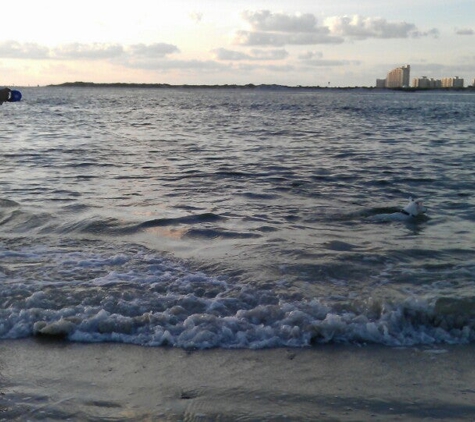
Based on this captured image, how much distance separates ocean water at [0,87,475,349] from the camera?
614cm

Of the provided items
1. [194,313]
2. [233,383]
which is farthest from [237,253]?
[233,383]

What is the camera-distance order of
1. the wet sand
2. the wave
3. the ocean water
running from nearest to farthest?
1. the wet sand
2. the wave
3. the ocean water

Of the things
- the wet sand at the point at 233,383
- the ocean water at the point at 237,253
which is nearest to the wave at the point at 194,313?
the ocean water at the point at 237,253

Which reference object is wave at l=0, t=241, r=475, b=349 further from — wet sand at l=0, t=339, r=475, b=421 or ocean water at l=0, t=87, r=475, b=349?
wet sand at l=0, t=339, r=475, b=421

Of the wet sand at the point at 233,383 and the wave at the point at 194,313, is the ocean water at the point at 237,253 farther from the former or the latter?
the wet sand at the point at 233,383

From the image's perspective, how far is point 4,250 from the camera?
8.79 metres

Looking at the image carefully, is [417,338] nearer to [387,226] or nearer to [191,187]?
[387,226]

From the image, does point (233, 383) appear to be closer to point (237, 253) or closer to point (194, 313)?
Result: point (194, 313)

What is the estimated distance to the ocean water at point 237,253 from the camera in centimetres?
614

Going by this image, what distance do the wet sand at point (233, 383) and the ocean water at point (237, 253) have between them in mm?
296

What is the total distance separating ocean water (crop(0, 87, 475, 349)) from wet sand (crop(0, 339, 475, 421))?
0.30m

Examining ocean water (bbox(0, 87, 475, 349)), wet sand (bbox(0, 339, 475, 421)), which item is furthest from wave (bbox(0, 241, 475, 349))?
wet sand (bbox(0, 339, 475, 421))

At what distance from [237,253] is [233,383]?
13.1 ft

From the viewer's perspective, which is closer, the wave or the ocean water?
the wave
